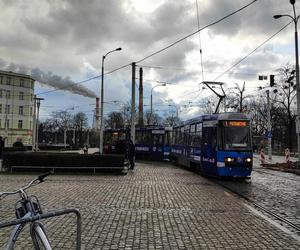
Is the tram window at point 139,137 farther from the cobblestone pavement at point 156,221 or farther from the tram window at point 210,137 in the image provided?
the cobblestone pavement at point 156,221

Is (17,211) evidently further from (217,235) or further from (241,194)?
(241,194)

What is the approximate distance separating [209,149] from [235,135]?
1.58 meters

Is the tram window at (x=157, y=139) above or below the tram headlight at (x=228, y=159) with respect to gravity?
above

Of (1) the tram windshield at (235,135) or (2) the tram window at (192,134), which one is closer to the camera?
(1) the tram windshield at (235,135)

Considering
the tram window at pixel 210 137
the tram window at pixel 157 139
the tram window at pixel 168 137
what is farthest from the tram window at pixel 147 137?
the tram window at pixel 210 137

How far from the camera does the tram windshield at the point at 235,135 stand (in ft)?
68.9

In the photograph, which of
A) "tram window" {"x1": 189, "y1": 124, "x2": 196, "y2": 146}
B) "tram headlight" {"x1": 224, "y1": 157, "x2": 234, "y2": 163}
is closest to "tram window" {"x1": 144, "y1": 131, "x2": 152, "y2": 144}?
"tram window" {"x1": 189, "y1": 124, "x2": 196, "y2": 146}

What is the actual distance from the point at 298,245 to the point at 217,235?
1.44 metres

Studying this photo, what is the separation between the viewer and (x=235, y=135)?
838 inches

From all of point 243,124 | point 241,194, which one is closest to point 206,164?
point 243,124

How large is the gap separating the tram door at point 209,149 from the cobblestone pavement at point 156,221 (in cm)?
559

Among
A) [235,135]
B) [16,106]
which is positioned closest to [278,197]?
[235,135]

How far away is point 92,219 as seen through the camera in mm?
9961

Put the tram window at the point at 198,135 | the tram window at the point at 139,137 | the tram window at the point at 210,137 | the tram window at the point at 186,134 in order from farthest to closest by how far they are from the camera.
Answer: the tram window at the point at 139,137 → the tram window at the point at 186,134 → the tram window at the point at 198,135 → the tram window at the point at 210,137
